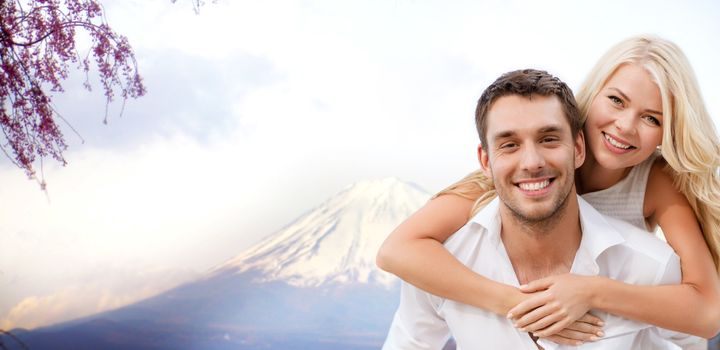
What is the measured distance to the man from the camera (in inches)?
68.9

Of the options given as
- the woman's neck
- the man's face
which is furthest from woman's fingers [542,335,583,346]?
the woman's neck

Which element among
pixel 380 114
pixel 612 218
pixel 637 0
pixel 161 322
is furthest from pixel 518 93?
pixel 637 0

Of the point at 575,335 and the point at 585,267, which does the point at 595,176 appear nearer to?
the point at 585,267

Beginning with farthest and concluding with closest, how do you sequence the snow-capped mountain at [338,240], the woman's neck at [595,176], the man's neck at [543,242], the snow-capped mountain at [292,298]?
the snow-capped mountain at [338,240] → the snow-capped mountain at [292,298] → the woman's neck at [595,176] → the man's neck at [543,242]

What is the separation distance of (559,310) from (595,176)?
1.65ft

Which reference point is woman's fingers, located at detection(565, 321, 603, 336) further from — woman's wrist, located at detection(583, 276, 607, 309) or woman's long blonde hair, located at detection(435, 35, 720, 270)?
woman's long blonde hair, located at detection(435, 35, 720, 270)

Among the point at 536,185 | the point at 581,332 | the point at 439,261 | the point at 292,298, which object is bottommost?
the point at 292,298

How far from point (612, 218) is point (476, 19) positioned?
2.67m

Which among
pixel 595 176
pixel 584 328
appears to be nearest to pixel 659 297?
pixel 584 328

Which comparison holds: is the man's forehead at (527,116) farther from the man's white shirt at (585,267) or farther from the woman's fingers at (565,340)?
the woman's fingers at (565,340)

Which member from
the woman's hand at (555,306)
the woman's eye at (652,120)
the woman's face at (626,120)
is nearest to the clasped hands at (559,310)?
the woman's hand at (555,306)

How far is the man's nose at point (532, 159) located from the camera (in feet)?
5.62

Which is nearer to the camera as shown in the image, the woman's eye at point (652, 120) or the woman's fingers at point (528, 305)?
the woman's fingers at point (528, 305)

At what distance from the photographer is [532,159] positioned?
67.5 inches
